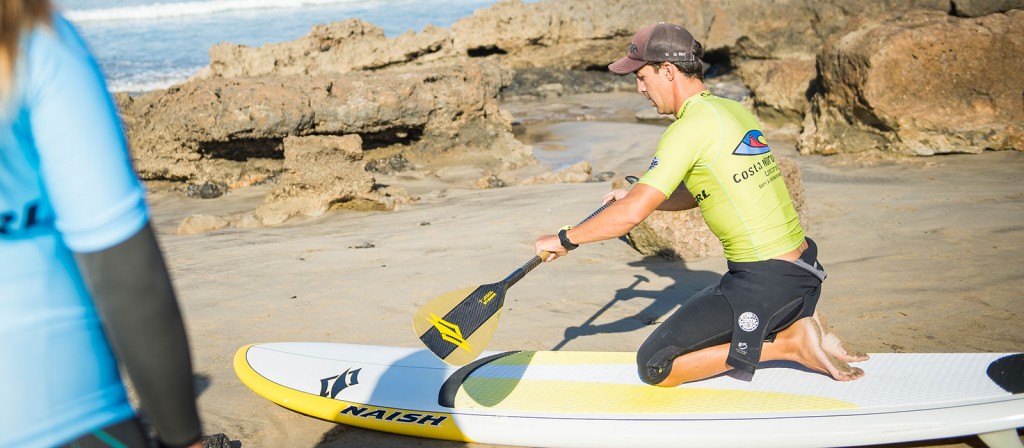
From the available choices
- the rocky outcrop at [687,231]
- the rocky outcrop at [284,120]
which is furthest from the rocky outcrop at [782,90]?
the rocky outcrop at [687,231]

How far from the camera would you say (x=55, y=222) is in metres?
1.17

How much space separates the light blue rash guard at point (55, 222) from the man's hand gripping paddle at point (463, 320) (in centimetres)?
234

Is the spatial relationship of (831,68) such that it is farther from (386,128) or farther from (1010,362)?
(1010,362)

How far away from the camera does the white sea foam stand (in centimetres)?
3841

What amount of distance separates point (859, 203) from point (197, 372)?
5912mm

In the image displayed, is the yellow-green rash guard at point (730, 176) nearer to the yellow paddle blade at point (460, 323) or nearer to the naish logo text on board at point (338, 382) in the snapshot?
the yellow paddle blade at point (460, 323)

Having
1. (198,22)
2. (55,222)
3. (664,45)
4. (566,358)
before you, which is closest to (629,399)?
(566,358)

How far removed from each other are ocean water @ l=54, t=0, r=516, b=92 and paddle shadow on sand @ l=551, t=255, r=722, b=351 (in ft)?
70.7

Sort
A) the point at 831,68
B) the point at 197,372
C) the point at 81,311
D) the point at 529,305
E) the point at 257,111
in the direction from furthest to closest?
the point at 831,68, the point at 257,111, the point at 529,305, the point at 197,372, the point at 81,311

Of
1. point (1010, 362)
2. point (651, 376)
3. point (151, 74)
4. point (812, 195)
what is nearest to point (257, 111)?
point (812, 195)

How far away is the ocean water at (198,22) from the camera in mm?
27828

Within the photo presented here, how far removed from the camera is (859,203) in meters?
7.53

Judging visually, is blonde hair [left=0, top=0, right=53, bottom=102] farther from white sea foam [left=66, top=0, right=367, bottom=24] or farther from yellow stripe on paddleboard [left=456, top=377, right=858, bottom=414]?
white sea foam [left=66, top=0, right=367, bottom=24]

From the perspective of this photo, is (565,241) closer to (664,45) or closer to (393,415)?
(664,45)
